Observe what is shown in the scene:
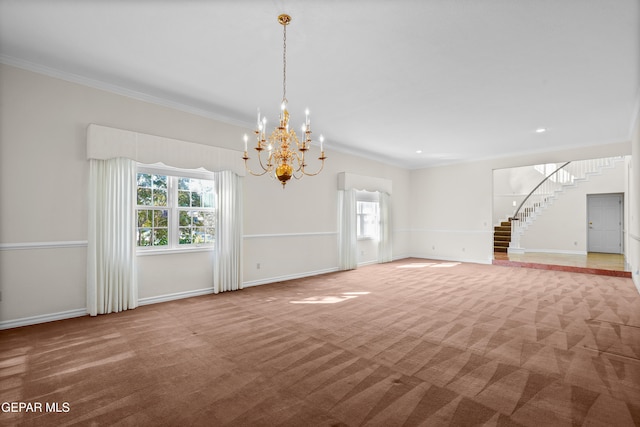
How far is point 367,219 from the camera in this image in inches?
344

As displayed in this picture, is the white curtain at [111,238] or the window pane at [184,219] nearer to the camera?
the white curtain at [111,238]

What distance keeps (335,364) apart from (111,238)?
333 cm

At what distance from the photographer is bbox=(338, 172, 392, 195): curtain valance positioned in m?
7.42

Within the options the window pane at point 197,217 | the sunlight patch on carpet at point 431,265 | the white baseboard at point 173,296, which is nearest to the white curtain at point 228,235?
the white baseboard at point 173,296

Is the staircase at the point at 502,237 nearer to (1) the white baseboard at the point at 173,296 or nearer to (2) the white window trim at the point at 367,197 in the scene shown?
(2) the white window trim at the point at 367,197

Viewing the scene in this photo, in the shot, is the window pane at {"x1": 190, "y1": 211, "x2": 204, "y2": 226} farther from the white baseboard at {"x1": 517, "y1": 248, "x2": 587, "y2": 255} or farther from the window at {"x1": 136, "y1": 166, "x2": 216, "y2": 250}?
the white baseboard at {"x1": 517, "y1": 248, "x2": 587, "y2": 255}

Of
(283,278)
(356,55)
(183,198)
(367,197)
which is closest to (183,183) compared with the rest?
(183,198)

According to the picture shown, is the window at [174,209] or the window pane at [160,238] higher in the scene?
the window at [174,209]

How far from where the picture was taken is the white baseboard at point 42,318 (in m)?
3.44

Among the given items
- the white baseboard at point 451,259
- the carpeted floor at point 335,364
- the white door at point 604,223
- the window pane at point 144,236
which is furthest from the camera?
the white door at point 604,223

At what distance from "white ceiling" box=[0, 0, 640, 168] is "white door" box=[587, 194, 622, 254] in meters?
6.25

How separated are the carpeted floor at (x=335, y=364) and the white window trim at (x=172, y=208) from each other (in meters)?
0.80

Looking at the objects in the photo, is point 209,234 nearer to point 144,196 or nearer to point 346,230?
point 144,196

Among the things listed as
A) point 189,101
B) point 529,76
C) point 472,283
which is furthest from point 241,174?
point 472,283
